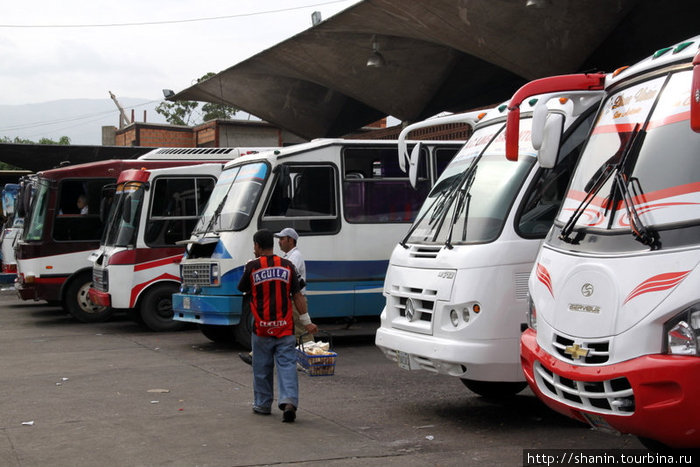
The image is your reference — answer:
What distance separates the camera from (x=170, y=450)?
22.8 ft

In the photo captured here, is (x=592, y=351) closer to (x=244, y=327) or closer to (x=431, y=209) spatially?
(x=431, y=209)

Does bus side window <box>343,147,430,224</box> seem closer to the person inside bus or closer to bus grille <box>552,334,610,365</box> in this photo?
the person inside bus

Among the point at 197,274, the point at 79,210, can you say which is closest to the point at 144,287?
the point at 197,274

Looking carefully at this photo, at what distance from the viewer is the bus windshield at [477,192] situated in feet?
25.7

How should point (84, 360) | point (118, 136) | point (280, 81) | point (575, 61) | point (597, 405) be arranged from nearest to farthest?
point (597, 405)
point (84, 360)
point (575, 61)
point (280, 81)
point (118, 136)

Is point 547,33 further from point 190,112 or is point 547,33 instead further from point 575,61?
point 190,112

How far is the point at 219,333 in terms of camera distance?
13.9 m

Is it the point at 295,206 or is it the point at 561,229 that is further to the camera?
the point at 295,206

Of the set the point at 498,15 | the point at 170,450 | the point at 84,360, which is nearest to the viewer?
the point at 170,450

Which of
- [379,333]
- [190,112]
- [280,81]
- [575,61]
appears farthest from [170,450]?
[190,112]

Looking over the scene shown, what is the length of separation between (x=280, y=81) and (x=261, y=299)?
22.7m

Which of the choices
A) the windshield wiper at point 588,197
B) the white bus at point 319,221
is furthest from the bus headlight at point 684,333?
the white bus at point 319,221

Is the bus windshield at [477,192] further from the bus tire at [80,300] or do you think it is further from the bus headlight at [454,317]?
the bus tire at [80,300]

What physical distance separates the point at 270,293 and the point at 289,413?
1.06 metres
